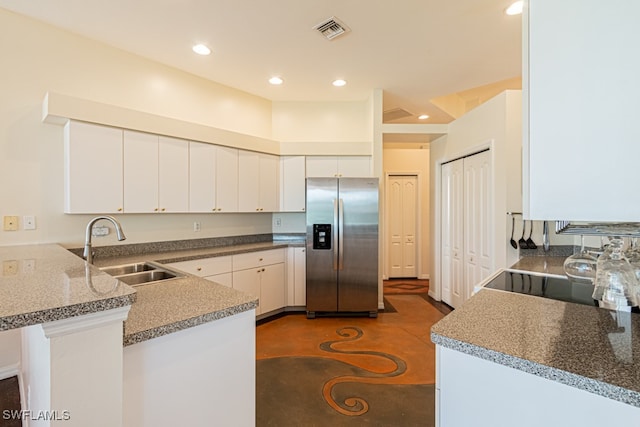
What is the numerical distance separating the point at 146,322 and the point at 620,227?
1.77m

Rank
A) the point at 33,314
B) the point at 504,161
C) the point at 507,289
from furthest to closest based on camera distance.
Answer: the point at 504,161 < the point at 507,289 < the point at 33,314

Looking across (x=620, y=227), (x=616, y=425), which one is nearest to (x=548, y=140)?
(x=620, y=227)

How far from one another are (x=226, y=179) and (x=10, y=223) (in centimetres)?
186

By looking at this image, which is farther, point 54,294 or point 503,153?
point 503,153

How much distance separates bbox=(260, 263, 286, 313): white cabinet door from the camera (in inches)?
142

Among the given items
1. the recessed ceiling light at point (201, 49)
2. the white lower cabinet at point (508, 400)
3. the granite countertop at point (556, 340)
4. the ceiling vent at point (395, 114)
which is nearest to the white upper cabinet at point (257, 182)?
the recessed ceiling light at point (201, 49)

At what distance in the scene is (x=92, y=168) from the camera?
8.57 feet

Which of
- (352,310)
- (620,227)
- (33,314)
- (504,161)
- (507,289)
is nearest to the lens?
(33,314)

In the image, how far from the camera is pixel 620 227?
3.55 ft

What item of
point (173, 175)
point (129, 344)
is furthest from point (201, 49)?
point (129, 344)

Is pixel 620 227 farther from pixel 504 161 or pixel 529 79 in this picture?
pixel 504 161

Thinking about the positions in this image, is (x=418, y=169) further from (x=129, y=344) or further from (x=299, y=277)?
(x=129, y=344)

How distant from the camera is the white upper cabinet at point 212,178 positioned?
3287 mm

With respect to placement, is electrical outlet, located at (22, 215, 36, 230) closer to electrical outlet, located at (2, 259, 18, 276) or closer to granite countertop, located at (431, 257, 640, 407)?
electrical outlet, located at (2, 259, 18, 276)
